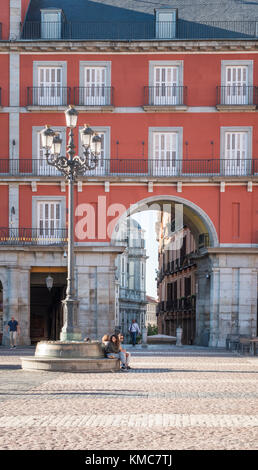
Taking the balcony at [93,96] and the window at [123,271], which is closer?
the balcony at [93,96]

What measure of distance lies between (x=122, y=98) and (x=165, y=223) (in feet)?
135

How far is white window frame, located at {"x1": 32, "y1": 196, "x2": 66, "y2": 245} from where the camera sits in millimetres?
41719

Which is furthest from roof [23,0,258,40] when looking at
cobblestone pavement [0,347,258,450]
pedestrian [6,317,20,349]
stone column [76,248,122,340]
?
cobblestone pavement [0,347,258,450]

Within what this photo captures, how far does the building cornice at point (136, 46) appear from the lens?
41.8 metres

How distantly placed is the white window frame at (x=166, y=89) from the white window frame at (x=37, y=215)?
6193 millimetres

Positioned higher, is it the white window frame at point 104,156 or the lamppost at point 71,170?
the white window frame at point 104,156

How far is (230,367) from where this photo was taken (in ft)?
85.1

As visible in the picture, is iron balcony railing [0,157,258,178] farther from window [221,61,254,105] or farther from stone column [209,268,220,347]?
stone column [209,268,220,347]

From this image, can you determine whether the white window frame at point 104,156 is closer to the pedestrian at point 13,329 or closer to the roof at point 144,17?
the roof at point 144,17

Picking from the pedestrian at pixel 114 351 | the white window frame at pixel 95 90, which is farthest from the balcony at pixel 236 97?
the pedestrian at pixel 114 351

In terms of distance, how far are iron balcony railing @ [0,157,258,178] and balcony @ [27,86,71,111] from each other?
2.70 metres

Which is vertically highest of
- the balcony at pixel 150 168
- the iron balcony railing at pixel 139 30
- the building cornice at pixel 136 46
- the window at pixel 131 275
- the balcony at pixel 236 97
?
the iron balcony railing at pixel 139 30

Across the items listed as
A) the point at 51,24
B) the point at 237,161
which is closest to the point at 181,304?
the point at 237,161
